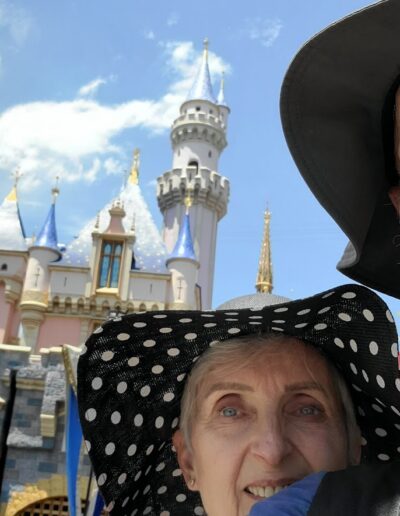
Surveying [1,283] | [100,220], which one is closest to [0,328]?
[1,283]

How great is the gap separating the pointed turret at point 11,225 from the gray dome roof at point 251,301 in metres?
21.0

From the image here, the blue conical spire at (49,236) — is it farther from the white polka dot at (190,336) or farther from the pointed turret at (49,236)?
the white polka dot at (190,336)

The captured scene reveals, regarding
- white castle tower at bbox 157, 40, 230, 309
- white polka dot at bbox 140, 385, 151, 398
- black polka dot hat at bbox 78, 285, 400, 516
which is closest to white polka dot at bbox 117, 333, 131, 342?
black polka dot hat at bbox 78, 285, 400, 516

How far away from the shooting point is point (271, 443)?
4.51 feet

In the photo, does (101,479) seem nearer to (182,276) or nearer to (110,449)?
(110,449)

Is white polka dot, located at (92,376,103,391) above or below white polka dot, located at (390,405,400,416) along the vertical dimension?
above

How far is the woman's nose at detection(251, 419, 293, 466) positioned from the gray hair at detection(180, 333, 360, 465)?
20 cm

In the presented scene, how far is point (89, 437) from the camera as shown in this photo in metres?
1.92

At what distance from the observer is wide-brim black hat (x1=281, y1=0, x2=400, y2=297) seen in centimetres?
129

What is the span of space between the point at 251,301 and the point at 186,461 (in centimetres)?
54

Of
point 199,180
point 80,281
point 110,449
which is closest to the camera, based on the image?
point 110,449

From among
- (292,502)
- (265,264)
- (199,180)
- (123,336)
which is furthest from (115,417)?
(265,264)

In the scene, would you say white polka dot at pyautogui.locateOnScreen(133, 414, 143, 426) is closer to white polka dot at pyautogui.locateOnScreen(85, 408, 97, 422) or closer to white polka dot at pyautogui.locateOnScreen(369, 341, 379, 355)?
white polka dot at pyautogui.locateOnScreen(85, 408, 97, 422)

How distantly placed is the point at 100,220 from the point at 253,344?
2056 centimetres
